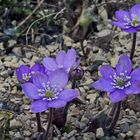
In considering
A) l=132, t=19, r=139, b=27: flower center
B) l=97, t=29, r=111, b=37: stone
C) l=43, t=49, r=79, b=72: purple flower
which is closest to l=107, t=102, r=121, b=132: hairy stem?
l=43, t=49, r=79, b=72: purple flower

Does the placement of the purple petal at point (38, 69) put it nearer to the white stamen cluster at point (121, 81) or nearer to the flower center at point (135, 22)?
the white stamen cluster at point (121, 81)

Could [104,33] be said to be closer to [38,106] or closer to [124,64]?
[124,64]

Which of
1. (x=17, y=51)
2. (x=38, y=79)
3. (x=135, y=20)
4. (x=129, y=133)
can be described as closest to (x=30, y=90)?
(x=38, y=79)

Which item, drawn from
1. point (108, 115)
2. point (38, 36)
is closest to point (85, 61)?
point (38, 36)

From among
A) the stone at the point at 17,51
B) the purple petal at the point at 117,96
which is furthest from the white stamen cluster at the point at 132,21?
the stone at the point at 17,51

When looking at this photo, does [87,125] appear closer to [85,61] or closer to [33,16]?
[85,61]

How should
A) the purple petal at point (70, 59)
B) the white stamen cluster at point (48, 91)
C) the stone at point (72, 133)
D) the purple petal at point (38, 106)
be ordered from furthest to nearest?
the stone at point (72, 133), the purple petal at point (70, 59), the white stamen cluster at point (48, 91), the purple petal at point (38, 106)
